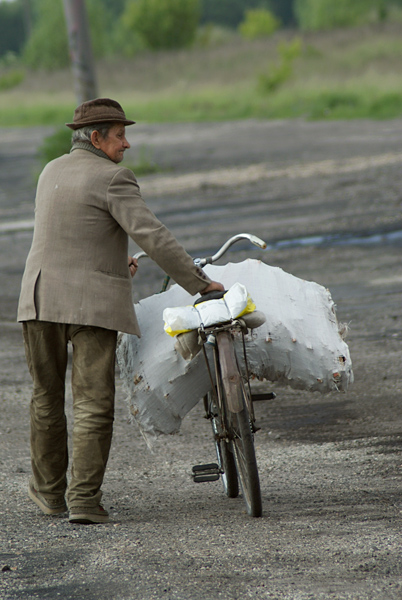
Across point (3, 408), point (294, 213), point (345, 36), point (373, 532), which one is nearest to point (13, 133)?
point (345, 36)

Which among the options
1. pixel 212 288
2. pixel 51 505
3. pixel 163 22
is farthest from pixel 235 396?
pixel 163 22

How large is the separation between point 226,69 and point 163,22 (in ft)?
84.1

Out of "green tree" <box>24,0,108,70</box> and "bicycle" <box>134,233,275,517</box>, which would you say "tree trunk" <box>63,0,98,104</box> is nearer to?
"bicycle" <box>134,233,275,517</box>

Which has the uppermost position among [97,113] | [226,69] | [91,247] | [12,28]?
[12,28]

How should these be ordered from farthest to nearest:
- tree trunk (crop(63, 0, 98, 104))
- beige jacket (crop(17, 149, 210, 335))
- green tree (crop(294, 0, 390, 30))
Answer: green tree (crop(294, 0, 390, 30)) → tree trunk (crop(63, 0, 98, 104)) → beige jacket (crop(17, 149, 210, 335))

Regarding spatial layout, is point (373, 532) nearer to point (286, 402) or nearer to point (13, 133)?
point (286, 402)

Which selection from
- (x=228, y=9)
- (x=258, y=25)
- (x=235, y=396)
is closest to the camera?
(x=235, y=396)

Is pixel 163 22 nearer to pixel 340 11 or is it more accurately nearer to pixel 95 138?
pixel 340 11

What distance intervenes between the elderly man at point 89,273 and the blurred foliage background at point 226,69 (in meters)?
28.9

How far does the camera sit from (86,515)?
14.5 feet

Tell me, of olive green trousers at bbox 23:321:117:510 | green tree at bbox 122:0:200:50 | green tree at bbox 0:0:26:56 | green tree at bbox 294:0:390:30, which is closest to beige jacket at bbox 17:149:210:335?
olive green trousers at bbox 23:321:117:510

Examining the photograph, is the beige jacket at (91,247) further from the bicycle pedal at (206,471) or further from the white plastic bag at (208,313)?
the bicycle pedal at (206,471)

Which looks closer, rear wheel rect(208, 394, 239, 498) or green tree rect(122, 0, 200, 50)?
rear wheel rect(208, 394, 239, 498)

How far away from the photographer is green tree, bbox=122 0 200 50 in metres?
82.7
